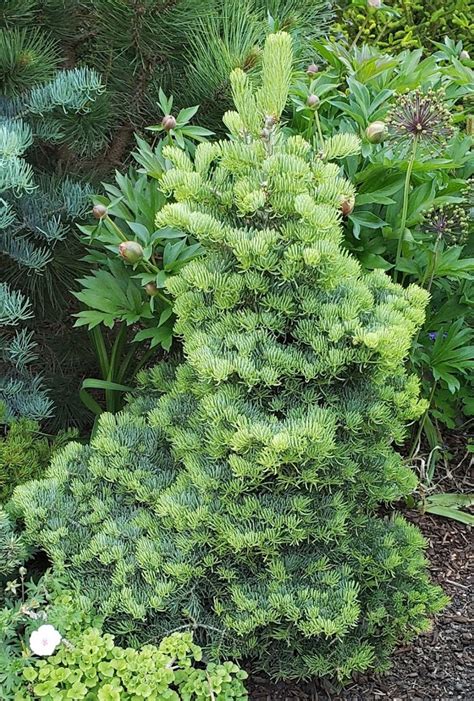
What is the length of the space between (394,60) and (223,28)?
74 cm

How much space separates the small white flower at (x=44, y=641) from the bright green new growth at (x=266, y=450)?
0.19 meters

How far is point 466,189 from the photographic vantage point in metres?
2.68

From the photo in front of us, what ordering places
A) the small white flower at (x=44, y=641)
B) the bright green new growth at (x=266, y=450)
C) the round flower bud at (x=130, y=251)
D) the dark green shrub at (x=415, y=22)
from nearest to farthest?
the small white flower at (x=44, y=641), the bright green new growth at (x=266, y=450), the round flower bud at (x=130, y=251), the dark green shrub at (x=415, y=22)

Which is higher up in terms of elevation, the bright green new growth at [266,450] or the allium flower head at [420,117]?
the allium flower head at [420,117]

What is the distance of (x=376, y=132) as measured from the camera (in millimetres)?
2324

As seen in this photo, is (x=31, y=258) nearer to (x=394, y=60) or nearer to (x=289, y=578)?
(x=289, y=578)

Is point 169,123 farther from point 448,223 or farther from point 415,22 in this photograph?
point 415,22

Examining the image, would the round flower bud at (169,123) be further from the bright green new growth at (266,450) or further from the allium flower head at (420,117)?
the allium flower head at (420,117)

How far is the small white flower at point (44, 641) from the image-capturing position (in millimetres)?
1640

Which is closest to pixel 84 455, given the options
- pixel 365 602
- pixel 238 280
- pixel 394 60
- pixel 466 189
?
pixel 238 280

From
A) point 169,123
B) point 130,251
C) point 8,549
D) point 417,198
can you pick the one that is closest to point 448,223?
point 417,198

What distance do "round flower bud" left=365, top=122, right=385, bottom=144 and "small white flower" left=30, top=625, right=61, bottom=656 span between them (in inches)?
63.4

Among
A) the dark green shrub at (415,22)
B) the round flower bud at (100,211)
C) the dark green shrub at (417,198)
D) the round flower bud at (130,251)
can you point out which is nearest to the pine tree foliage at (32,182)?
the round flower bud at (100,211)

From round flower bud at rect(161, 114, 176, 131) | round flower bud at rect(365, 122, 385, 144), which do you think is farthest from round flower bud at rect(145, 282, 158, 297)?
round flower bud at rect(365, 122, 385, 144)
